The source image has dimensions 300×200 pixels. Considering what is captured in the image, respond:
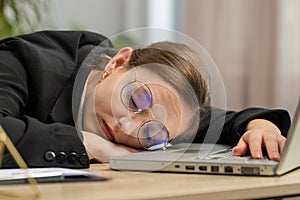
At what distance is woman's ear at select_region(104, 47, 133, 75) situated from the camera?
3.85 feet

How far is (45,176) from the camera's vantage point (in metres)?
0.85

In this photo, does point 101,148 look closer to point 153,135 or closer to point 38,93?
point 153,135

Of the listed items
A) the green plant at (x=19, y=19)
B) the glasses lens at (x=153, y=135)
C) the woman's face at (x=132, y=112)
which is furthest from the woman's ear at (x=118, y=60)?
the green plant at (x=19, y=19)

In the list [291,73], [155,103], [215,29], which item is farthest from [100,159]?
[215,29]

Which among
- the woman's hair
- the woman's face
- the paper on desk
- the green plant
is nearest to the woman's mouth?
the woman's face

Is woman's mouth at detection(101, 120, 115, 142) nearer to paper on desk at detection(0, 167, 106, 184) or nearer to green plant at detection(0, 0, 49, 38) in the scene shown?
paper on desk at detection(0, 167, 106, 184)

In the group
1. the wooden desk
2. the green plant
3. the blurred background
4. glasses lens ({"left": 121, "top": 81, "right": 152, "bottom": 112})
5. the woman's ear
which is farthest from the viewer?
the blurred background

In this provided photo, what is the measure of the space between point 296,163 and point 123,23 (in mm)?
2530

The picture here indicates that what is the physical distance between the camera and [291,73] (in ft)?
8.61

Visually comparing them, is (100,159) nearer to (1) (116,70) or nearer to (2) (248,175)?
(1) (116,70)

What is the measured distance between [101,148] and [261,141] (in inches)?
10.6

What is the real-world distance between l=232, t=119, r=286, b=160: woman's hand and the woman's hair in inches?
3.7

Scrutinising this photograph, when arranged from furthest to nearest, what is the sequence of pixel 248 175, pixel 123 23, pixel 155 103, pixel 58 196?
1. pixel 123 23
2. pixel 155 103
3. pixel 248 175
4. pixel 58 196

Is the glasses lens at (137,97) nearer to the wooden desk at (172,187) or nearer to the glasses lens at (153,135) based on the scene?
the glasses lens at (153,135)
